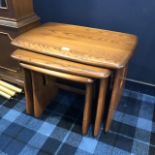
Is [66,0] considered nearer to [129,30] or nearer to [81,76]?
[129,30]

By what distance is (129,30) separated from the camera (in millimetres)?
1525

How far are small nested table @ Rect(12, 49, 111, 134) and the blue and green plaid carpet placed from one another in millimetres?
105

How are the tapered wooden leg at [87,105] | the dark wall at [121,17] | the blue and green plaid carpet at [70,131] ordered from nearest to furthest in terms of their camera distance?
1. the tapered wooden leg at [87,105]
2. the blue and green plaid carpet at [70,131]
3. the dark wall at [121,17]

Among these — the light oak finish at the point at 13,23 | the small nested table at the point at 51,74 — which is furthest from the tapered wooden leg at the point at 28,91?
the light oak finish at the point at 13,23

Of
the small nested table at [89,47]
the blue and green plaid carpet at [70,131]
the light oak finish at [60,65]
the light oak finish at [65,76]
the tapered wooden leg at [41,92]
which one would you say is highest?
the small nested table at [89,47]

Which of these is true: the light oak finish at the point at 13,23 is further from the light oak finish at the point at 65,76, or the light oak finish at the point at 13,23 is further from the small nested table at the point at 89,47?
the light oak finish at the point at 65,76

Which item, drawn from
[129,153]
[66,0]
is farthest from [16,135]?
[66,0]

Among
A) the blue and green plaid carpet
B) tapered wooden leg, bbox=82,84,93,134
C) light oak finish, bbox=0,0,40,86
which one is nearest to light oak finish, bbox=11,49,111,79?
tapered wooden leg, bbox=82,84,93,134

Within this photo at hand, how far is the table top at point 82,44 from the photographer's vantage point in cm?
109

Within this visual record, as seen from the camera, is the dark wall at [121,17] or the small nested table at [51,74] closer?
the small nested table at [51,74]

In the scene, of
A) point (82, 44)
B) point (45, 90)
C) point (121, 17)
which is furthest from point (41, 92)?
point (121, 17)

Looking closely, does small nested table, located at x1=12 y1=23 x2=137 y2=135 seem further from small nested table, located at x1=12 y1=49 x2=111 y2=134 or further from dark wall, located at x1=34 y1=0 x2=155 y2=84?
dark wall, located at x1=34 y1=0 x2=155 y2=84

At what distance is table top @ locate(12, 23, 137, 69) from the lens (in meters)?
1.09

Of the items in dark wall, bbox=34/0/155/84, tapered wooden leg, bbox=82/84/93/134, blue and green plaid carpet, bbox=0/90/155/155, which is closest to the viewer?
tapered wooden leg, bbox=82/84/93/134
